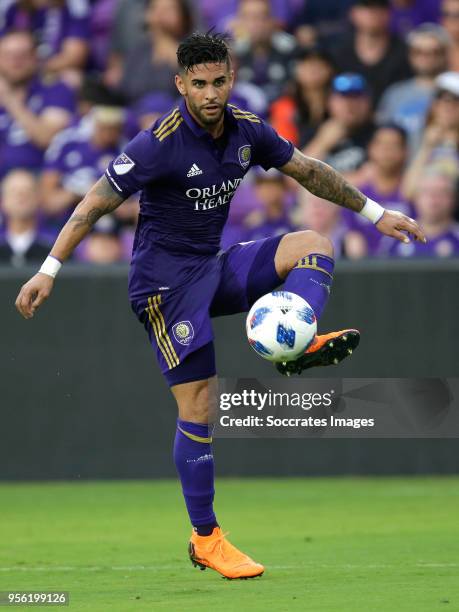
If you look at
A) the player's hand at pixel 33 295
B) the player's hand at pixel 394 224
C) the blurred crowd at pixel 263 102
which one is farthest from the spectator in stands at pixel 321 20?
the player's hand at pixel 33 295

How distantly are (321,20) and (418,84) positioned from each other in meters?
1.78

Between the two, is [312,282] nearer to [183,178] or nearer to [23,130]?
[183,178]

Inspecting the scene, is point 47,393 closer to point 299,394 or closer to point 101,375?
point 101,375

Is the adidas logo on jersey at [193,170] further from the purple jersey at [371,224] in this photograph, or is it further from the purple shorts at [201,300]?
the purple jersey at [371,224]

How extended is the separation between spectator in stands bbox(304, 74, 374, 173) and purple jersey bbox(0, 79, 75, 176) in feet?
9.94

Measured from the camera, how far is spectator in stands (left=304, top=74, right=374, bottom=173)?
518 inches

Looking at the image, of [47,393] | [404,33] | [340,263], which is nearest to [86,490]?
[47,393]

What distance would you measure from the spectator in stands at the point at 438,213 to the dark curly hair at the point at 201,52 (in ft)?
17.7

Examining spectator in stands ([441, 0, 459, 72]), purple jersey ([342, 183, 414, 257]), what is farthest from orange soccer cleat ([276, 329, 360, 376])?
spectator in stands ([441, 0, 459, 72])

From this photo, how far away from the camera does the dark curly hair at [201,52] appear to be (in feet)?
22.2

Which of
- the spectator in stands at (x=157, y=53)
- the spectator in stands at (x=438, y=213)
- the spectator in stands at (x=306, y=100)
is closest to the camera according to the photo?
the spectator in stands at (x=438, y=213)

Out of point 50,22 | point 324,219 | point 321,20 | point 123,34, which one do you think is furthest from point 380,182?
point 50,22

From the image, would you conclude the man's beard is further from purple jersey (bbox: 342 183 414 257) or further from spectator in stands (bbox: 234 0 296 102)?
spectator in stands (bbox: 234 0 296 102)

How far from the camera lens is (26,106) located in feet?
49.5
